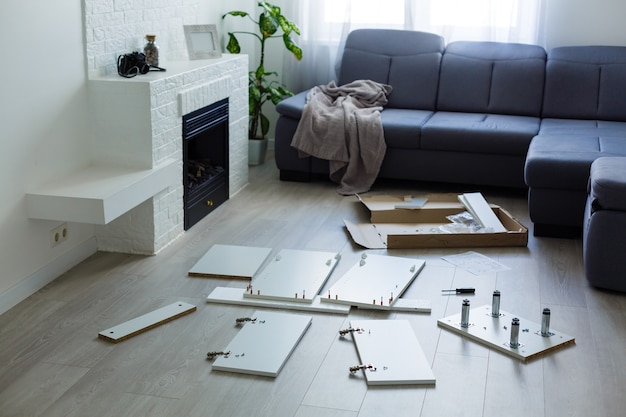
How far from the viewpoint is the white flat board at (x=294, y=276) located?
3554 mm

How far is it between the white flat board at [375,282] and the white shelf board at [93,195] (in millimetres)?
1008

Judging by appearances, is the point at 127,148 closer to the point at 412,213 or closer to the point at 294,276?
the point at 294,276

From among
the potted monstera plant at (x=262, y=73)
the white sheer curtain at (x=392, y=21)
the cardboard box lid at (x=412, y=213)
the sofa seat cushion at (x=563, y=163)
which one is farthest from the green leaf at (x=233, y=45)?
the sofa seat cushion at (x=563, y=163)

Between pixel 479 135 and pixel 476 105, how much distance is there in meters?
0.60

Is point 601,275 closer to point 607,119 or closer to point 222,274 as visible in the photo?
point 222,274

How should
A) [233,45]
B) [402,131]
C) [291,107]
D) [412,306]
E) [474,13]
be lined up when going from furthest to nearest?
[474,13] → [233,45] → [291,107] → [402,131] → [412,306]

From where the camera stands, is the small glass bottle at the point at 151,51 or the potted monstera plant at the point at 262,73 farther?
the potted monstera plant at the point at 262,73

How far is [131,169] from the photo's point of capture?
4.02 m

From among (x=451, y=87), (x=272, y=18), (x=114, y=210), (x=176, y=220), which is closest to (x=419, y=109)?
(x=451, y=87)

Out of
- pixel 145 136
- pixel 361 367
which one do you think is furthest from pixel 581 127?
pixel 361 367

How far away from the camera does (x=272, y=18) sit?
5691mm

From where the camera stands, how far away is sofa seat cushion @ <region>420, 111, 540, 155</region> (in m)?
5.02

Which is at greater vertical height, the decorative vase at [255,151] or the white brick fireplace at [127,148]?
the white brick fireplace at [127,148]

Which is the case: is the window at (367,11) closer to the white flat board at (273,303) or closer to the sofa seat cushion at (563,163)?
the sofa seat cushion at (563,163)
